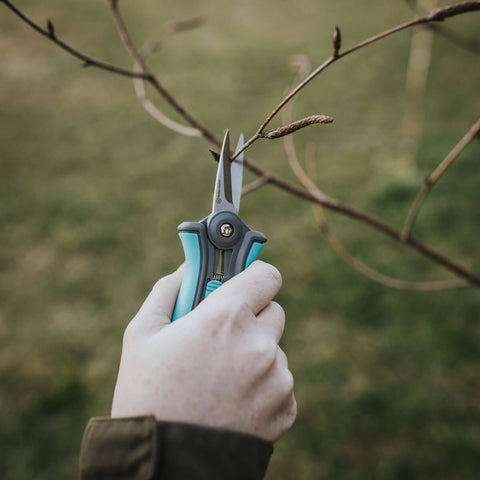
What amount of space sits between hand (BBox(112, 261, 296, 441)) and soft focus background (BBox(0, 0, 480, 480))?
1715 mm

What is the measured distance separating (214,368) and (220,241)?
1.16 feet

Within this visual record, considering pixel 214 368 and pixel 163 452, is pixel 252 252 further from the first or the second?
pixel 163 452

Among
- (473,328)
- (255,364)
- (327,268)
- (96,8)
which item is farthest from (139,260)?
(96,8)

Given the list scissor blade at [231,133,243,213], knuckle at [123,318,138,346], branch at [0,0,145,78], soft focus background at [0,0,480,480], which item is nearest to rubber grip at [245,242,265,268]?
scissor blade at [231,133,243,213]

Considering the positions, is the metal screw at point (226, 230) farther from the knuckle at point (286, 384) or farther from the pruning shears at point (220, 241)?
the knuckle at point (286, 384)

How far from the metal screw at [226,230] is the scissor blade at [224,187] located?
0.04 meters

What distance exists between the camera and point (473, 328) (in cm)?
291

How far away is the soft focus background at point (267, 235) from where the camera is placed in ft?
8.27

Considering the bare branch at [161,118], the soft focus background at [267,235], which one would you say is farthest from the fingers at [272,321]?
the soft focus background at [267,235]

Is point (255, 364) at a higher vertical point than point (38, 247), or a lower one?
higher

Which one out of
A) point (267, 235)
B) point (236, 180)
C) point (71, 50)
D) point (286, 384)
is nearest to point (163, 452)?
point (286, 384)

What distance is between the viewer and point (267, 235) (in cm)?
387

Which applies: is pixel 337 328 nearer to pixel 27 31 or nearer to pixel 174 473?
pixel 174 473

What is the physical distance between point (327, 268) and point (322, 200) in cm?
229
